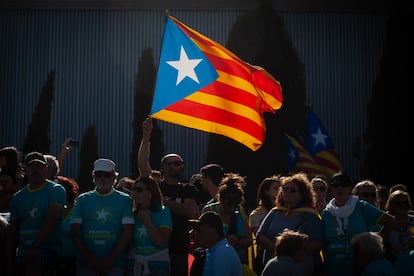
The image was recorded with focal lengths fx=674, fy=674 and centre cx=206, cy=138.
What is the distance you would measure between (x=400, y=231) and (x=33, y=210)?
3759 millimetres

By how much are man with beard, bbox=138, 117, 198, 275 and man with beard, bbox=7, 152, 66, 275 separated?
3.01 ft

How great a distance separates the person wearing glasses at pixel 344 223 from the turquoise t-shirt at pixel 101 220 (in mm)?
1964

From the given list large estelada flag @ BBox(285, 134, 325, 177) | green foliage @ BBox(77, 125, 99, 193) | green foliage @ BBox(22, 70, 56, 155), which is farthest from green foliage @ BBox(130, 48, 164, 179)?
large estelada flag @ BBox(285, 134, 325, 177)

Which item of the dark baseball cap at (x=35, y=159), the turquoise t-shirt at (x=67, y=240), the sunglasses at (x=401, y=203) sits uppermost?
the dark baseball cap at (x=35, y=159)

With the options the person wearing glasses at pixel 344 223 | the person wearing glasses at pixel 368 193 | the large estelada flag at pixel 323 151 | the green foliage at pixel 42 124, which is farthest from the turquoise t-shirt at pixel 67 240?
the green foliage at pixel 42 124

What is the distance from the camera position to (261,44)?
21.9 meters

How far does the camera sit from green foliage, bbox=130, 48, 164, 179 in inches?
890

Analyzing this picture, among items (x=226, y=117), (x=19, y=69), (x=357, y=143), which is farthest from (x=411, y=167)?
(x=226, y=117)

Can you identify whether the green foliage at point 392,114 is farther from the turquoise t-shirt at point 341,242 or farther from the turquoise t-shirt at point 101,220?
the turquoise t-shirt at point 101,220

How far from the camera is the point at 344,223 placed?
6648 mm

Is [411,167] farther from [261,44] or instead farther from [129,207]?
[129,207]

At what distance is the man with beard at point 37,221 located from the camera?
20.7 ft

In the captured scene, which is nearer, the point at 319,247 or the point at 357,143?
the point at 319,247

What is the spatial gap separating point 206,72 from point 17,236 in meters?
2.97
